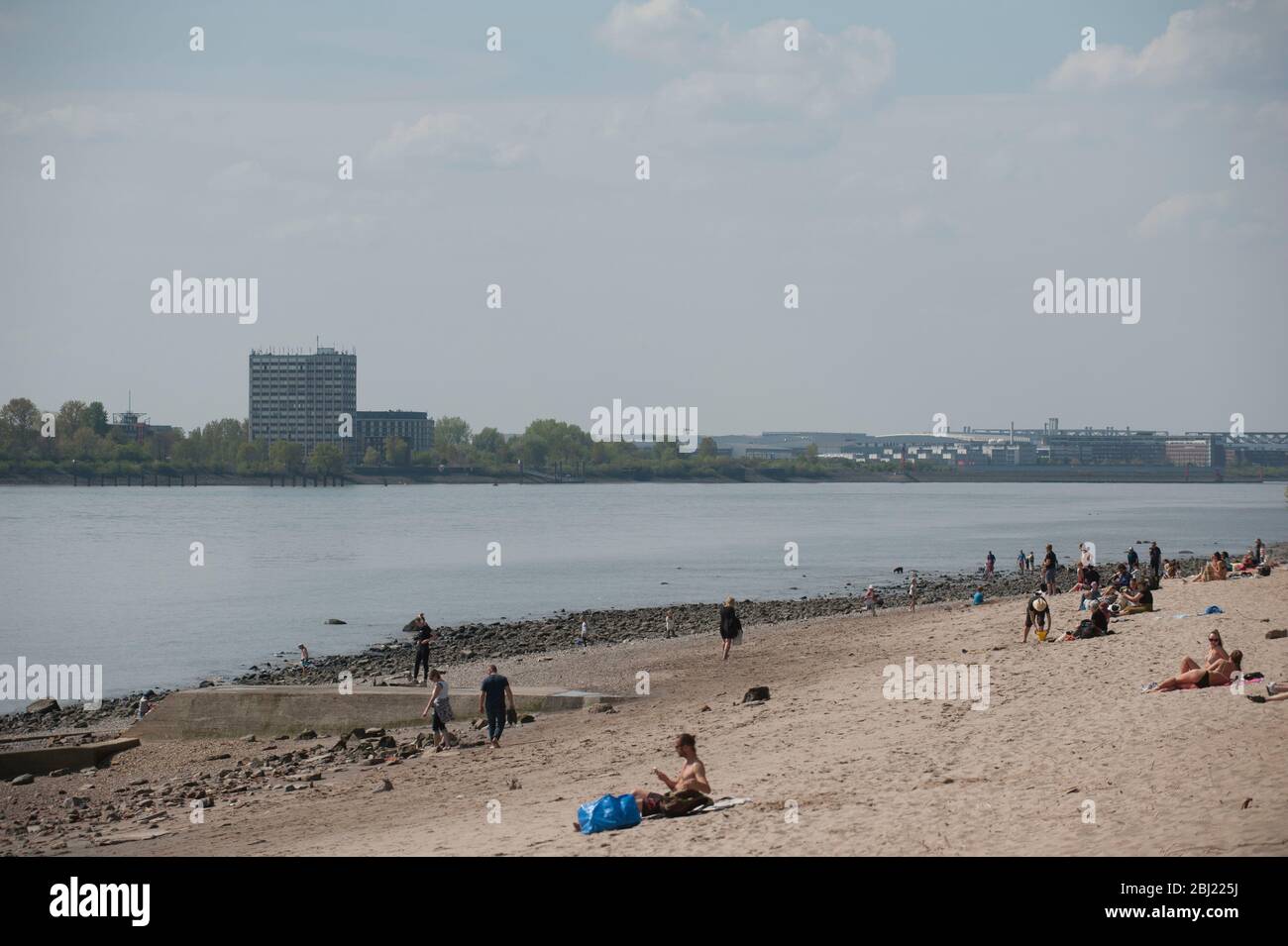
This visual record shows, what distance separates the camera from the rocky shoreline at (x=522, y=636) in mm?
29266

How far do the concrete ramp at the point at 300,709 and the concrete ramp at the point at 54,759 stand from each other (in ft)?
4.95

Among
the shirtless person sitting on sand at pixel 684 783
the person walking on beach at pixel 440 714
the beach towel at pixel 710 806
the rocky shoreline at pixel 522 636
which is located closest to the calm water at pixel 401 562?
the rocky shoreline at pixel 522 636

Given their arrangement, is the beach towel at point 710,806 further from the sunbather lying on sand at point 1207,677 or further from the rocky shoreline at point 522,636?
the rocky shoreline at point 522,636

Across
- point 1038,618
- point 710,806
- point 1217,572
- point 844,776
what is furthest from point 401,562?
point 710,806

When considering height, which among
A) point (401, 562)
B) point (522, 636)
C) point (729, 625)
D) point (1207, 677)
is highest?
point (1207, 677)

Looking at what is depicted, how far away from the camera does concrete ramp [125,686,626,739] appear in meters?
24.3

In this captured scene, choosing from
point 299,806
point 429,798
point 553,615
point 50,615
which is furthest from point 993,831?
point 50,615

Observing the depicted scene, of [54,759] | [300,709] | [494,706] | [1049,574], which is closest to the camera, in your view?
[494,706]

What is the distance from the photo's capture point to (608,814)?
14133mm

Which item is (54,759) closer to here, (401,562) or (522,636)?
(522,636)

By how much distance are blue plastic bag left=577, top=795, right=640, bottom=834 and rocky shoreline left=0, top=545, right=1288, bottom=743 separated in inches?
572

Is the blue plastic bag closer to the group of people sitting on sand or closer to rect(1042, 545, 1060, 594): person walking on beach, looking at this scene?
the group of people sitting on sand

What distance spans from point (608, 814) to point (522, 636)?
2852 cm

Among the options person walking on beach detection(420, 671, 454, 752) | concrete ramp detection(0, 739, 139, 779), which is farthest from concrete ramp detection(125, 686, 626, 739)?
person walking on beach detection(420, 671, 454, 752)
